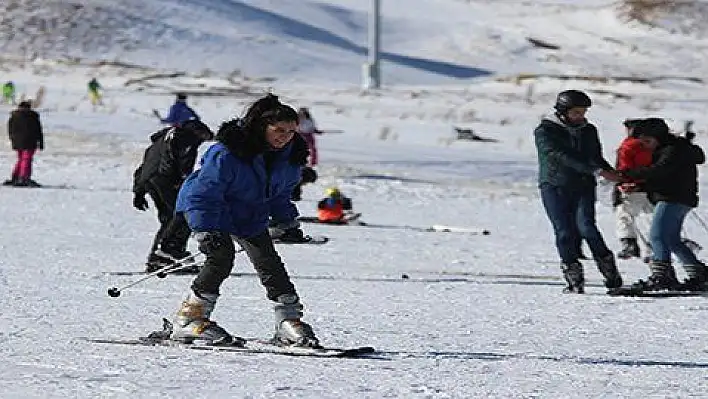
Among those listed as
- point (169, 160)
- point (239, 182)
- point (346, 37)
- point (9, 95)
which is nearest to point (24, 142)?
point (169, 160)

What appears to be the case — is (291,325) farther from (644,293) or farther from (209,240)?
(644,293)

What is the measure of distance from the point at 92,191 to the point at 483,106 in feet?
103

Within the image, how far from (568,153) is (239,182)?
12.9 ft

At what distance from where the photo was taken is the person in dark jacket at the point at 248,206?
7.29m

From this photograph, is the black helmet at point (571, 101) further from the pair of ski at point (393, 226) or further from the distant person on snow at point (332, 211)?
the distant person on snow at point (332, 211)

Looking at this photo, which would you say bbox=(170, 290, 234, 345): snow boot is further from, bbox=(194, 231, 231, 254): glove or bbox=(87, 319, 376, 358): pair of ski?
bbox=(194, 231, 231, 254): glove

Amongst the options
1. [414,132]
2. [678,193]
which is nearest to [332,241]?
[678,193]

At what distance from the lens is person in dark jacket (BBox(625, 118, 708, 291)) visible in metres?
11.1

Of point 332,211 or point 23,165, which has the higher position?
point 23,165

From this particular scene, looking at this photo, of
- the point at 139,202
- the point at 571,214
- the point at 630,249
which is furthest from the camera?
the point at 630,249

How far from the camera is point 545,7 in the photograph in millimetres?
117125

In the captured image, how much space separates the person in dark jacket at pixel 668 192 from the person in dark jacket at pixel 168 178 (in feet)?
11.1

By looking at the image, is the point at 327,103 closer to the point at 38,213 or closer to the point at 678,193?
the point at 38,213

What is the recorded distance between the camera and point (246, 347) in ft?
25.6
